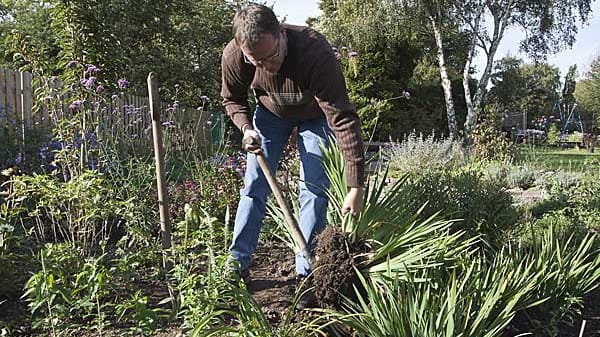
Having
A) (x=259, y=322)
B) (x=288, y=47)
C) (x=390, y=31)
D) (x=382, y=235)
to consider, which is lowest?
(x=259, y=322)

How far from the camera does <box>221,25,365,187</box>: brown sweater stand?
2469 millimetres

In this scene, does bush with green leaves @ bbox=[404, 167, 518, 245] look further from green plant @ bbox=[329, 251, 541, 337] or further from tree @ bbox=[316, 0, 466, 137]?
tree @ bbox=[316, 0, 466, 137]

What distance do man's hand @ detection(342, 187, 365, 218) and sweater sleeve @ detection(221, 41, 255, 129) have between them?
0.72 m

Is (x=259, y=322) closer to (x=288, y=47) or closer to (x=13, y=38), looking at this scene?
(x=288, y=47)

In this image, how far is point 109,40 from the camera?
860 centimetres

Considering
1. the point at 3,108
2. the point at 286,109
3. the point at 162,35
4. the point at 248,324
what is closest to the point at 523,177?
the point at 286,109

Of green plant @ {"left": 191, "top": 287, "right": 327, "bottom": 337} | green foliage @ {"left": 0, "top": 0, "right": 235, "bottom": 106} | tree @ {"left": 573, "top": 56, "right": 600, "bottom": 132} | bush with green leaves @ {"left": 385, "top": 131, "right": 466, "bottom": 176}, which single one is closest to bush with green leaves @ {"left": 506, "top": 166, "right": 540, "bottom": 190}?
bush with green leaves @ {"left": 385, "top": 131, "right": 466, "bottom": 176}

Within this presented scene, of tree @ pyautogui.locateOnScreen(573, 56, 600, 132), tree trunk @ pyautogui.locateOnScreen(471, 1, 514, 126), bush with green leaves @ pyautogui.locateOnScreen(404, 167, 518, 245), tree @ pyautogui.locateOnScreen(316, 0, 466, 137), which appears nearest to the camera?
bush with green leaves @ pyautogui.locateOnScreen(404, 167, 518, 245)

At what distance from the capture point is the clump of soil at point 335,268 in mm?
2396

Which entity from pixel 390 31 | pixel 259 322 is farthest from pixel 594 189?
pixel 390 31

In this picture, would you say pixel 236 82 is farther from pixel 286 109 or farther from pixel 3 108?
pixel 3 108

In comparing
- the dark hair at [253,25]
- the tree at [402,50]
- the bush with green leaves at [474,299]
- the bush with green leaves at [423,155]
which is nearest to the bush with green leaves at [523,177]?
the bush with green leaves at [423,155]

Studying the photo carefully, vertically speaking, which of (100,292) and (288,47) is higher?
(288,47)

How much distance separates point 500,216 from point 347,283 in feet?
4.69
